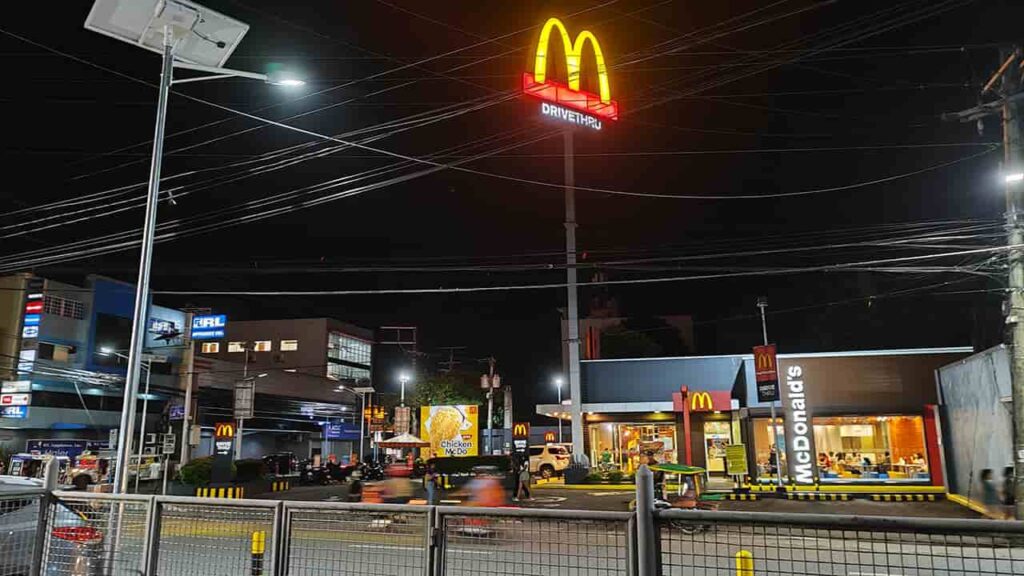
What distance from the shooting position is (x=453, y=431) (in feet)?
124

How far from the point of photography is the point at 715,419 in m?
33.3

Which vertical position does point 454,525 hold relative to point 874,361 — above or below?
below

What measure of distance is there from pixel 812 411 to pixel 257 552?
27.1 metres

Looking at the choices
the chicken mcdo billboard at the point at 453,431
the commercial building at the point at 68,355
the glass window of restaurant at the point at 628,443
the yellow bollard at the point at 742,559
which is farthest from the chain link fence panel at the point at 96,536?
the commercial building at the point at 68,355

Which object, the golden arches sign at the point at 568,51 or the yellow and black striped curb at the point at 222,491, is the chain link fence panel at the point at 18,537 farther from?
the yellow and black striped curb at the point at 222,491

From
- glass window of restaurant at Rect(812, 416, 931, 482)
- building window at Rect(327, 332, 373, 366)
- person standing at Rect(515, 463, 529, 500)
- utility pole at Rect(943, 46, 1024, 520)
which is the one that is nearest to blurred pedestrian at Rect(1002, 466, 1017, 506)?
utility pole at Rect(943, 46, 1024, 520)

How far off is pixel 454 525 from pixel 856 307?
48197 mm

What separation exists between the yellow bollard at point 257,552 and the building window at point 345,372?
72292mm

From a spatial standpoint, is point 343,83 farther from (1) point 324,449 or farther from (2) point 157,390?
(1) point 324,449

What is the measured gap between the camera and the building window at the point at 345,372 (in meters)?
79.2

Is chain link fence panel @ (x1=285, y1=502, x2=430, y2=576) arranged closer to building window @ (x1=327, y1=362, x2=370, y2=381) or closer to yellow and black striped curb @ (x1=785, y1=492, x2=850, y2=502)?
yellow and black striped curb @ (x1=785, y1=492, x2=850, y2=502)

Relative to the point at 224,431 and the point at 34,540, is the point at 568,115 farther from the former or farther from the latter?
the point at 34,540

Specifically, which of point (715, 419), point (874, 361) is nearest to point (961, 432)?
point (874, 361)

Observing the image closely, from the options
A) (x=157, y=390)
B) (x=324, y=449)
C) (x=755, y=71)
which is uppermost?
(x=755, y=71)
